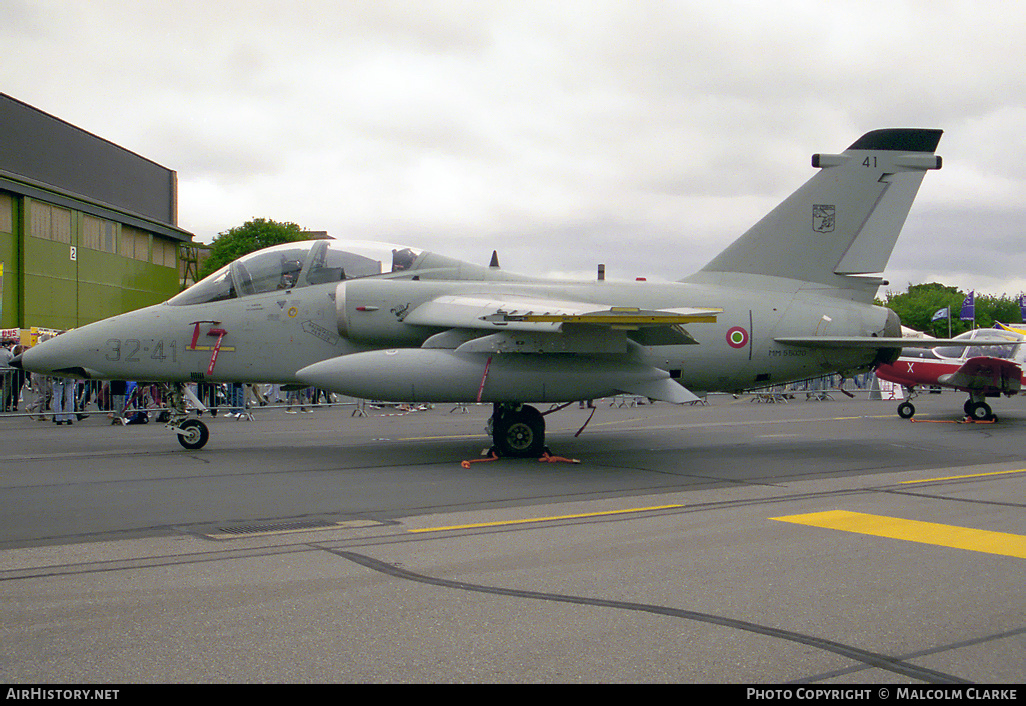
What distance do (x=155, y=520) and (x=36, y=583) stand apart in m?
2.05

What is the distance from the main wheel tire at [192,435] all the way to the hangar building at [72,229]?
1171 inches

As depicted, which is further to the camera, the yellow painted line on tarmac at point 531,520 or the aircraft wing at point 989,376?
the aircraft wing at point 989,376

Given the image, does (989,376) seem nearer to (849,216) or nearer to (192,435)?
(849,216)

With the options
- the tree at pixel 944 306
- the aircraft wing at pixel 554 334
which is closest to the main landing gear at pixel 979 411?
the aircraft wing at pixel 554 334

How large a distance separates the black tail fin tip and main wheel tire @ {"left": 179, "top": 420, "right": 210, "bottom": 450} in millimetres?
10934

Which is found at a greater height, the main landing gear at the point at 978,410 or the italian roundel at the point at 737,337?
the italian roundel at the point at 737,337

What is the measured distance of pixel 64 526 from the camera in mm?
6512

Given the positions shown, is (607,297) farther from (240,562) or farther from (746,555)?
(240,562)

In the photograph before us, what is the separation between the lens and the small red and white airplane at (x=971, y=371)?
60.5 ft

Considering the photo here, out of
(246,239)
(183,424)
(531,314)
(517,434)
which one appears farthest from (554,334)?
(246,239)

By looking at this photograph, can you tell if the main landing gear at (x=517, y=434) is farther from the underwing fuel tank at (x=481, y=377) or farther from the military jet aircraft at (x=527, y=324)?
the underwing fuel tank at (x=481, y=377)

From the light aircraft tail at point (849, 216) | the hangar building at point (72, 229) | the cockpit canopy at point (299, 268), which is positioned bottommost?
the cockpit canopy at point (299, 268)

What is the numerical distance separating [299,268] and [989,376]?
15.5 m

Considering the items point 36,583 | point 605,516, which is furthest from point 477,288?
point 36,583
